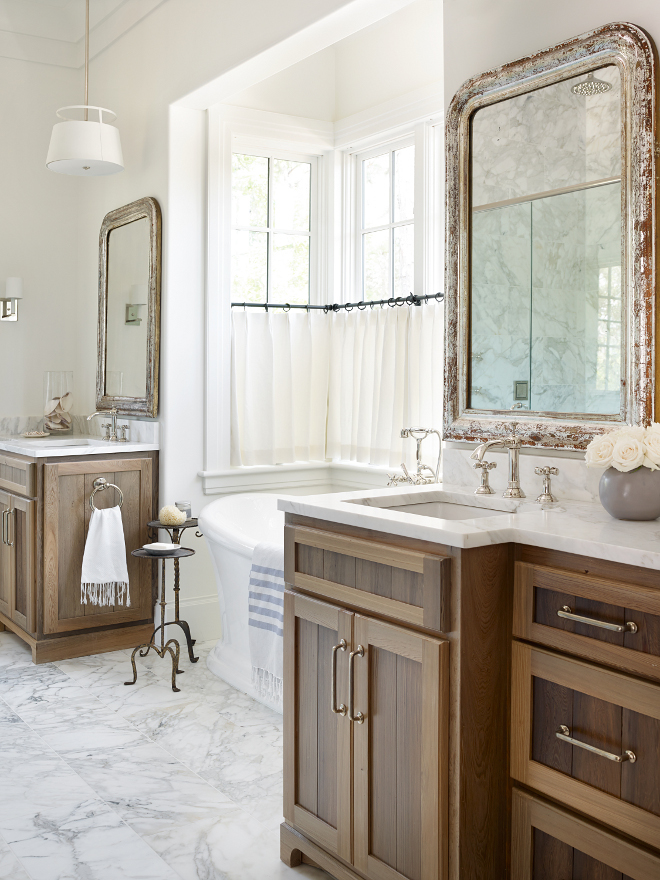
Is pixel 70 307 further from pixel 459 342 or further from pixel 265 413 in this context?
pixel 459 342

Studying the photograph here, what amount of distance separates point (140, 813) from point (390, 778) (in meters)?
0.90

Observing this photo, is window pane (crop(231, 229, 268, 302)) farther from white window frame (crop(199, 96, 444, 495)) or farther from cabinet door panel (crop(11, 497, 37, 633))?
cabinet door panel (crop(11, 497, 37, 633))

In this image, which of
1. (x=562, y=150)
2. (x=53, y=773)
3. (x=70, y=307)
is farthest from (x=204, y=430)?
(x=562, y=150)

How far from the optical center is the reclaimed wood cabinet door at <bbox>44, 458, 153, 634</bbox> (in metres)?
3.58

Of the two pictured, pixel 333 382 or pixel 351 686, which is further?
pixel 333 382

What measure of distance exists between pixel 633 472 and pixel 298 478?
2518 millimetres

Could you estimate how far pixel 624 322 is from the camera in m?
1.97

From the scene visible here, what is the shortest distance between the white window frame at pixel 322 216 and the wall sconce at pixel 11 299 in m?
1.13

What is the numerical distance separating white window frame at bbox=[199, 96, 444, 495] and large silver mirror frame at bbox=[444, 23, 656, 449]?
122 centimetres

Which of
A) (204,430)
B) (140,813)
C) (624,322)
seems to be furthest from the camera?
(204,430)

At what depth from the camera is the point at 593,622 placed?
1.52 m

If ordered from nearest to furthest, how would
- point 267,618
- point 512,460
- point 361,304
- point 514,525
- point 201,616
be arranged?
point 514,525
point 512,460
point 267,618
point 201,616
point 361,304

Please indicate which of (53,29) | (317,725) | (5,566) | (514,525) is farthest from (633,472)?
(53,29)

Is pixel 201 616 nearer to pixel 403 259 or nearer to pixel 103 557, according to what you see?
pixel 103 557
